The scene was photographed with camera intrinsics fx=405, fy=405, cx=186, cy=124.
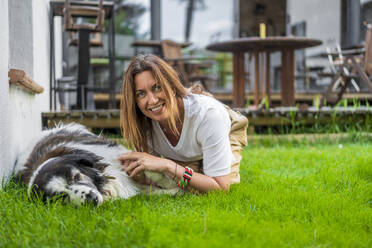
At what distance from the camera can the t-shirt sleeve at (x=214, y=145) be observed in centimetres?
234

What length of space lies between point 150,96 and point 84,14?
3.19 meters

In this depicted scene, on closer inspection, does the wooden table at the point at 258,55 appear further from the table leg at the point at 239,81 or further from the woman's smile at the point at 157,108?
the woman's smile at the point at 157,108

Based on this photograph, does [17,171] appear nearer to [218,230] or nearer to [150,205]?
[150,205]

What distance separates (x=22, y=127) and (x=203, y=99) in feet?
5.02

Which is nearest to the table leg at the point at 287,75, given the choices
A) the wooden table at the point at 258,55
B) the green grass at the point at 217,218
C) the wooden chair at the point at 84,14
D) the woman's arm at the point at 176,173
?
the wooden table at the point at 258,55

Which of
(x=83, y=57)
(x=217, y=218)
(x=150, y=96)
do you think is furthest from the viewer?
(x=83, y=57)

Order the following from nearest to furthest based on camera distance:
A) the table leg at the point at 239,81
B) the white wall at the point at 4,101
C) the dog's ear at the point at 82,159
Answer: the dog's ear at the point at 82,159
the white wall at the point at 4,101
the table leg at the point at 239,81

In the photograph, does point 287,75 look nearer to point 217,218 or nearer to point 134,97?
point 134,97

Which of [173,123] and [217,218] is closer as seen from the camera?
[217,218]

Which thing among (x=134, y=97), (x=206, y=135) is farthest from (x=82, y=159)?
(x=206, y=135)

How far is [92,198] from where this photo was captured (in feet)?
6.39

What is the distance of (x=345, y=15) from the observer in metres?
10.4

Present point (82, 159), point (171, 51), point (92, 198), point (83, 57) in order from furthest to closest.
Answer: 1. point (171, 51)
2. point (83, 57)
3. point (82, 159)
4. point (92, 198)

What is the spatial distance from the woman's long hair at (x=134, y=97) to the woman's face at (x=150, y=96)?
22 millimetres
